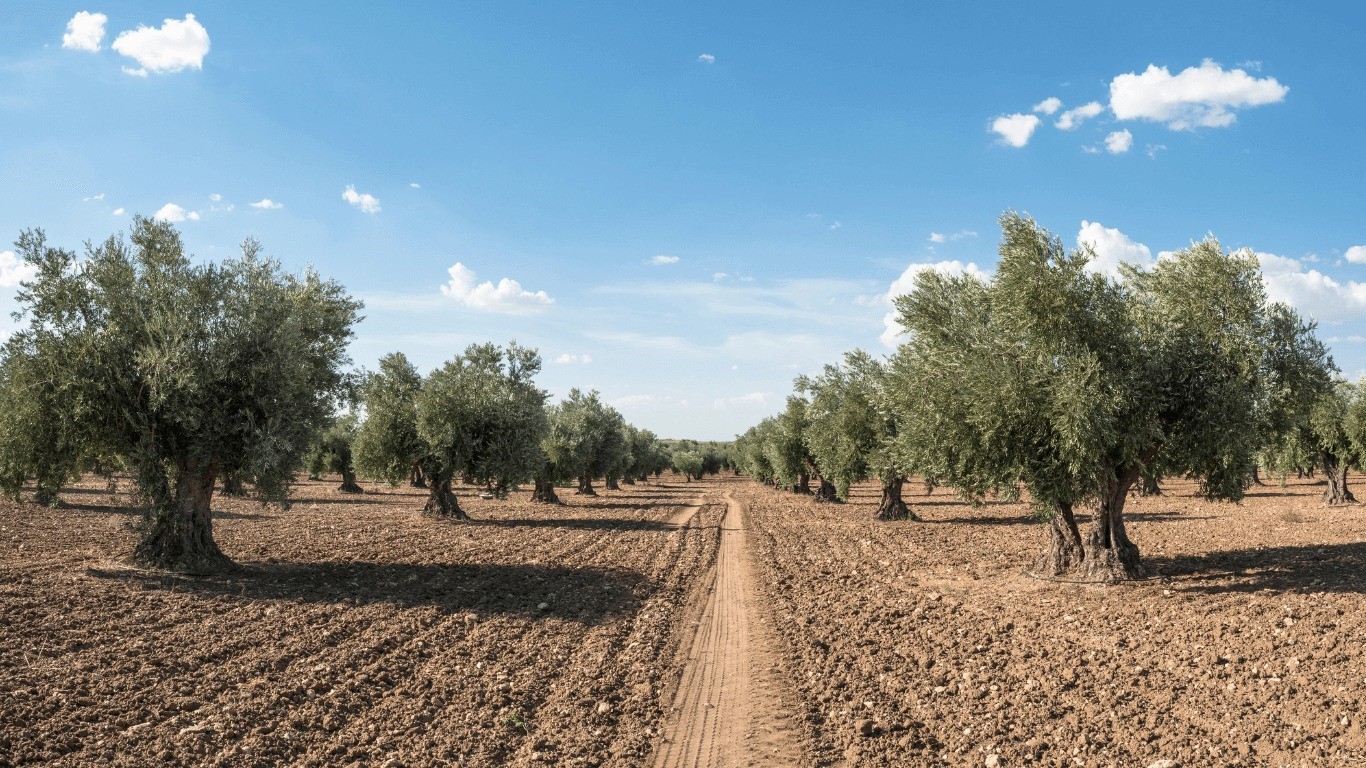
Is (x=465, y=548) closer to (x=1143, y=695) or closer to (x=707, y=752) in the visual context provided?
(x=707, y=752)

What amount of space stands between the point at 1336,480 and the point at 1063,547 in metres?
40.5

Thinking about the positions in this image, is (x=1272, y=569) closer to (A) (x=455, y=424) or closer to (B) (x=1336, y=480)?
(A) (x=455, y=424)

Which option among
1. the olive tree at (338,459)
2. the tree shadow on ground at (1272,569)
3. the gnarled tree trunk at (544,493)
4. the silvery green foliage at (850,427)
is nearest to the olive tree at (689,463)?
the olive tree at (338,459)

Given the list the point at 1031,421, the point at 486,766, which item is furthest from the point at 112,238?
the point at 1031,421

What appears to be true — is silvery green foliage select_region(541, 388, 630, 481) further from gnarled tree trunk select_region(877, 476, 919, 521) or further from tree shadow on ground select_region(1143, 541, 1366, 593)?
tree shadow on ground select_region(1143, 541, 1366, 593)

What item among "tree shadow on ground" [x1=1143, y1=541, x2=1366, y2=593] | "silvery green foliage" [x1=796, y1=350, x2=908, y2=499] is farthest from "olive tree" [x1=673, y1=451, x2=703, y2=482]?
"tree shadow on ground" [x1=1143, y1=541, x2=1366, y2=593]

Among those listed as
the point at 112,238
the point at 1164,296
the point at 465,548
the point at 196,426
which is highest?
the point at 112,238

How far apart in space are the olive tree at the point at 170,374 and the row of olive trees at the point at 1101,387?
16345 mm

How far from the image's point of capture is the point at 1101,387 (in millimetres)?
16562

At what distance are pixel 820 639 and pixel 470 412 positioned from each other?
2627cm

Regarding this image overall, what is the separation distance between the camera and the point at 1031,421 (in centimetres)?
1720

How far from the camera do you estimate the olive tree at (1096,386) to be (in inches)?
666

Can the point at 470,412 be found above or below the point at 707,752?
above

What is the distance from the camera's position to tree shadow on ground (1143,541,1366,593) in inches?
669
